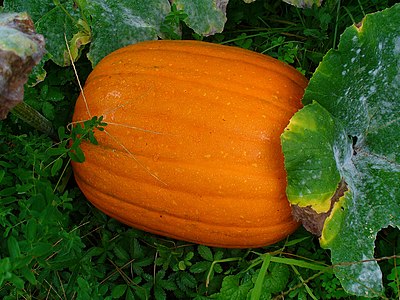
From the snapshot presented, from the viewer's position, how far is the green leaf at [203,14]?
6.32 feet

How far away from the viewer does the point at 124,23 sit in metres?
1.95

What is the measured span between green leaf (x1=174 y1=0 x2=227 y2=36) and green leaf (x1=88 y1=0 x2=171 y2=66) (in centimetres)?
7

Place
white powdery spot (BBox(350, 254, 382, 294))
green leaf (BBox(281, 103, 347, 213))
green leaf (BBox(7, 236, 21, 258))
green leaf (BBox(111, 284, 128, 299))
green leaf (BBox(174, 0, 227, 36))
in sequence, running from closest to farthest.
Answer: green leaf (BBox(7, 236, 21, 258)) < green leaf (BBox(281, 103, 347, 213)) < white powdery spot (BBox(350, 254, 382, 294)) < green leaf (BBox(111, 284, 128, 299)) < green leaf (BBox(174, 0, 227, 36))

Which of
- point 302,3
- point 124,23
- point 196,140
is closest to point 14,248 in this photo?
point 196,140

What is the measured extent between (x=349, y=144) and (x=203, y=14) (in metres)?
0.62

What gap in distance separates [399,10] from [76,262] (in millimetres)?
1114

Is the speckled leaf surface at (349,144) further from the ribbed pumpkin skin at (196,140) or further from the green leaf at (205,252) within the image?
the green leaf at (205,252)

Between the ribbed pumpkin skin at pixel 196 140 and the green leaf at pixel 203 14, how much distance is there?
157 millimetres

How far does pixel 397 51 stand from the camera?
5.41ft

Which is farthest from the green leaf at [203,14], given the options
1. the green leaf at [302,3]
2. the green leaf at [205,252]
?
the green leaf at [205,252]

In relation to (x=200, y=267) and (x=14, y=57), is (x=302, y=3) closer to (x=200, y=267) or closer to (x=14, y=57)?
(x=200, y=267)

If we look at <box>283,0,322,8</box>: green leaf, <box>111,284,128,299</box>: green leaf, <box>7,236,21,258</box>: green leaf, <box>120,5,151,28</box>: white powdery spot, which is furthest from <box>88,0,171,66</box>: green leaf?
<box>7,236,21,258</box>: green leaf

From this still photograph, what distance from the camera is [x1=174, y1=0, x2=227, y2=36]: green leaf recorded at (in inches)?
75.8

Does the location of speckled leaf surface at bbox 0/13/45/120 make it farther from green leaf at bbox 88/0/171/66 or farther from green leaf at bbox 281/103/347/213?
green leaf at bbox 281/103/347/213
